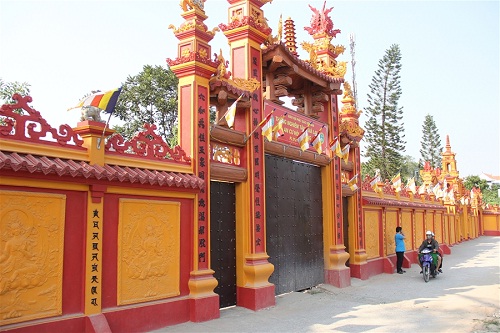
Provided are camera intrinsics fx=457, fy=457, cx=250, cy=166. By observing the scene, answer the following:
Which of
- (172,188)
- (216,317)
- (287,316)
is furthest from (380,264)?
(172,188)

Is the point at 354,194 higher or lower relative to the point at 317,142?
lower

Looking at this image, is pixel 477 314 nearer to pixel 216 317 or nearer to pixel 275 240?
pixel 275 240

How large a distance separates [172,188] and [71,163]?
1.57 metres

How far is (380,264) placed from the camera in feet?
42.7

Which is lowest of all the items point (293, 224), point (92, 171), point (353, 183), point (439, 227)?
point (439, 227)

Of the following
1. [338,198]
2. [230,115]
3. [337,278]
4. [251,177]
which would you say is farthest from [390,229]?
[230,115]

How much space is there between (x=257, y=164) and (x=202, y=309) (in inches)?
107

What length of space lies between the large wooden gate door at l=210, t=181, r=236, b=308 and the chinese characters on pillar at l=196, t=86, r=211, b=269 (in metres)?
0.51

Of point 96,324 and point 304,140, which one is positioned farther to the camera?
point 304,140

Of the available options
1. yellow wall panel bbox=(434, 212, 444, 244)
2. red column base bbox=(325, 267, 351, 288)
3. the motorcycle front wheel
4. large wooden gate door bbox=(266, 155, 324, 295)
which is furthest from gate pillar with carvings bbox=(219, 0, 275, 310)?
yellow wall panel bbox=(434, 212, 444, 244)

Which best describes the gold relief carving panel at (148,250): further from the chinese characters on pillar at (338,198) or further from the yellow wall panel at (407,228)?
the yellow wall panel at (407,228)

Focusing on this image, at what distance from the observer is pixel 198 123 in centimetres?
683

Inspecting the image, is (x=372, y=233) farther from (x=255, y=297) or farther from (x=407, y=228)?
(x=255, y=297)

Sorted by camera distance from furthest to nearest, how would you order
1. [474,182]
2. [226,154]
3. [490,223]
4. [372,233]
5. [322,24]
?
[474,182] < [490,223] < [372,233] < [322,24] < [226,154]
